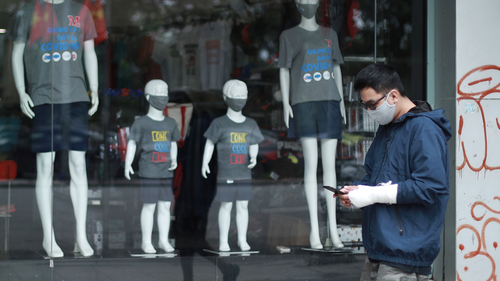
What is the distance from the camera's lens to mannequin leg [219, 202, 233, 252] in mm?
4801

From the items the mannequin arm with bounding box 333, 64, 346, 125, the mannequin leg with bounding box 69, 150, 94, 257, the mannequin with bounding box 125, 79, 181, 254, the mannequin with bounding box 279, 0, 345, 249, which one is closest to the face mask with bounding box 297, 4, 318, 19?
the mannequin with bounding box 279, 0, 345, 249

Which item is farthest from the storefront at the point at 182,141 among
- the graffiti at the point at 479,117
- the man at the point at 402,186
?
the man at the point at 402,186

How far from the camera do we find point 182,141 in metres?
5.17

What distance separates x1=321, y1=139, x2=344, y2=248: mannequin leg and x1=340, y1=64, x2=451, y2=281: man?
8.71 ft

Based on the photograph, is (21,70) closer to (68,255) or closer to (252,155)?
(68,255)

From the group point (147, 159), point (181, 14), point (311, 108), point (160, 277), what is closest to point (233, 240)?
point (160, 277)

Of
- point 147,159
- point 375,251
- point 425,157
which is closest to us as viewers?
point 425,157

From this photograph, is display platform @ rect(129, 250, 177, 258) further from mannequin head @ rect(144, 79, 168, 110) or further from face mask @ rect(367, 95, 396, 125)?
face mask @ rect(367, 95, 396, 125)

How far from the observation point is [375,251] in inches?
85.2

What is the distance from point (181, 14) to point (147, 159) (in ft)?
6.12

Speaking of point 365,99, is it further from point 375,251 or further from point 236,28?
point 236,28

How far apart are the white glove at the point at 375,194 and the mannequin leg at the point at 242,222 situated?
284cm

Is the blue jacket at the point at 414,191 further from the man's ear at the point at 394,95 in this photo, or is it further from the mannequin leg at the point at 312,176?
the mannequin leg at the point at 312,176

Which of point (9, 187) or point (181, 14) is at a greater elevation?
point (181, 14)
